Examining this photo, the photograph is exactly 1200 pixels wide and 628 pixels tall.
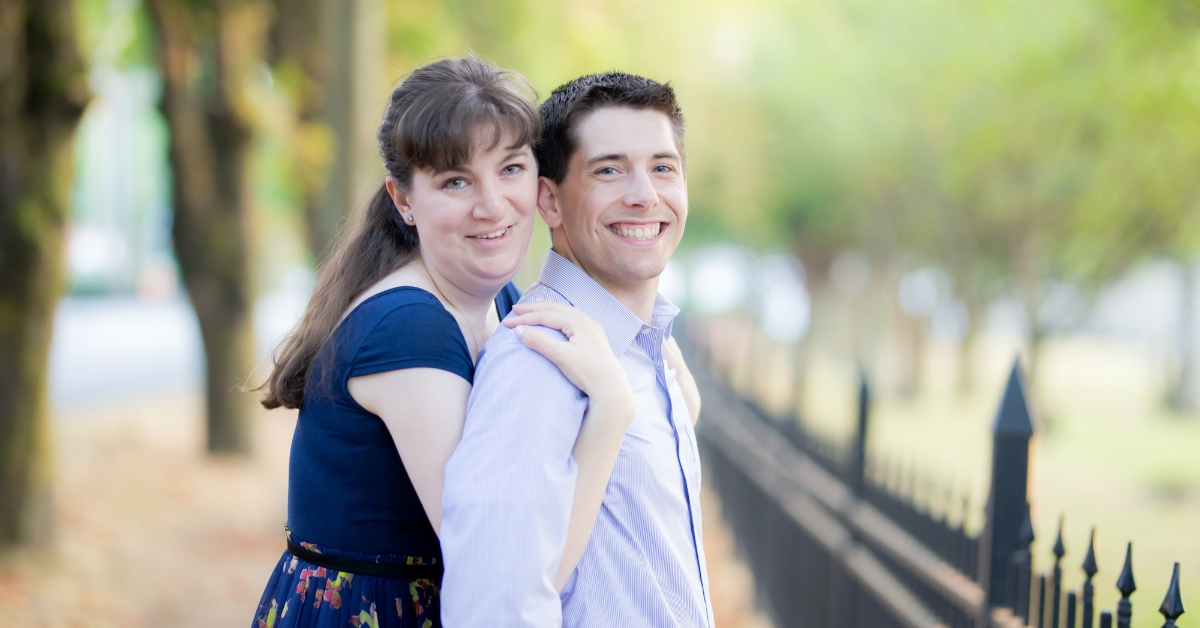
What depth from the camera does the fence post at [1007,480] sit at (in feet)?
9.25

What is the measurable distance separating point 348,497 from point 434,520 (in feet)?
0.83

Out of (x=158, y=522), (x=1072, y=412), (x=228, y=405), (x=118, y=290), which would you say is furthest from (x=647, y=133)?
(x=118, y=290)

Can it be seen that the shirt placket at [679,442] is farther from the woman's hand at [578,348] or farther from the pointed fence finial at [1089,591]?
the pointed fence finial at [1089,591]

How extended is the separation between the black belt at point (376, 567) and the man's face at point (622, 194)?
73 centimetres

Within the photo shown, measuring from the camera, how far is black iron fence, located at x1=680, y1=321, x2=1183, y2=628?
2754 millimetres

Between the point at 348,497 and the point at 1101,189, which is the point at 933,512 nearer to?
the point at 348,497

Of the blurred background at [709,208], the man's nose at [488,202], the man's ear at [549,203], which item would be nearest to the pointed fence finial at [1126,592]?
the man's ear at [549,203]

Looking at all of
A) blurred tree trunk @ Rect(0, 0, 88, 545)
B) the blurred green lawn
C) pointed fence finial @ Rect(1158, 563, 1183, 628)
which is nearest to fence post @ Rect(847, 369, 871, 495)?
the blurred green lawn

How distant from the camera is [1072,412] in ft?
63.4

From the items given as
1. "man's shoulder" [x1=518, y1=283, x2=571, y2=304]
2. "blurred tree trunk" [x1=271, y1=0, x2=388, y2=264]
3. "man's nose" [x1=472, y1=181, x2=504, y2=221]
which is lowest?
"man's shoulder" [x1=518, y1=283, x2=571, y2=304]

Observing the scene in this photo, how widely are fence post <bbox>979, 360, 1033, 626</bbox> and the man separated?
1.10 meters

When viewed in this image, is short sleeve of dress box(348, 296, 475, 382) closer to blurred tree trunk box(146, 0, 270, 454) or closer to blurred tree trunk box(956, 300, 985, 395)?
blurred tree trunk box(146, 0, 270, 454)

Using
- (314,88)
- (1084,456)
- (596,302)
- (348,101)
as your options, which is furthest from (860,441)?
(1084,456)

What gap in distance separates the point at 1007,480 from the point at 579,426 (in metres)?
1.55
